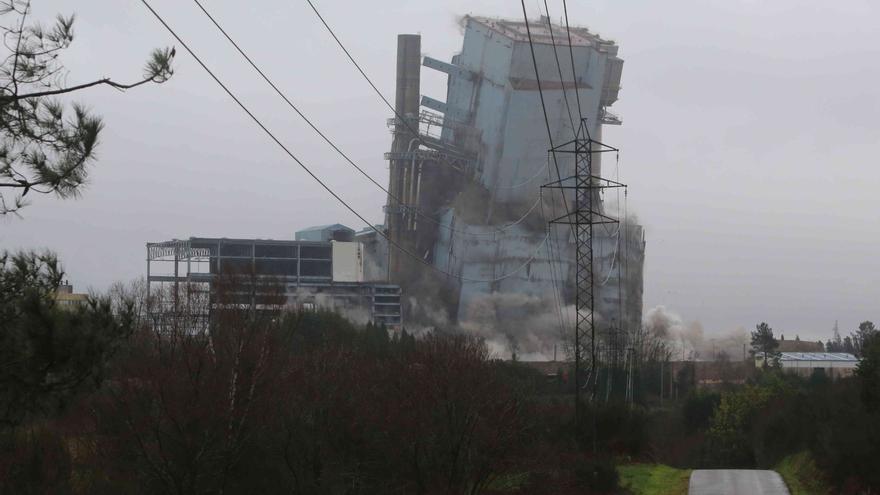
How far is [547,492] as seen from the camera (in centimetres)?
2794

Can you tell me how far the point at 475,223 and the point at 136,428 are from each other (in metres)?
75.5

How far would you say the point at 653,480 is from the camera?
30.6 m

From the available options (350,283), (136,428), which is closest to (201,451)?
(136,428)

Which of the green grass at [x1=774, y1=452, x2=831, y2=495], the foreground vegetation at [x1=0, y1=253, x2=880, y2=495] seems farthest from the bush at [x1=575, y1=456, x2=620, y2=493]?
the green grass at [x1=774, y1=452, x2=831, y2=495]

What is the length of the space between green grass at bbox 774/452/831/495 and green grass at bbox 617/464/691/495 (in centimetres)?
248

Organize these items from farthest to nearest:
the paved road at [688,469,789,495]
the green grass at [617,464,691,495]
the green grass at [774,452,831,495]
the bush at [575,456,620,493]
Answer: the bush at [575,456,620,493]
the green grass at [617,464,691,495]
the green grass at [774,452,831,495]
the paved road at [688,469,789,495]

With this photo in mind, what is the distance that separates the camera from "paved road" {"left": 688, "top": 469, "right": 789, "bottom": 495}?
26062 mm

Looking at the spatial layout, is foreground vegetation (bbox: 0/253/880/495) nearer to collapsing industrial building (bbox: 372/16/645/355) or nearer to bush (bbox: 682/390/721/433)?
bush (bbox: 682/390/721/433)

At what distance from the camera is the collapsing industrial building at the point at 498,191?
94.3 metres

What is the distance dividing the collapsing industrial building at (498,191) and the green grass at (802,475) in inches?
2255

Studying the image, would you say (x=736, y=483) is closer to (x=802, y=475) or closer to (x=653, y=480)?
(x=653, y=480)

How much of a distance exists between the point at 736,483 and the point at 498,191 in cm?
7239

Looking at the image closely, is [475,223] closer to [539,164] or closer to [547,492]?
[539,164]

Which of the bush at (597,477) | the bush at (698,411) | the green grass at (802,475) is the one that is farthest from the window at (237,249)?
the bush at (597,477)
